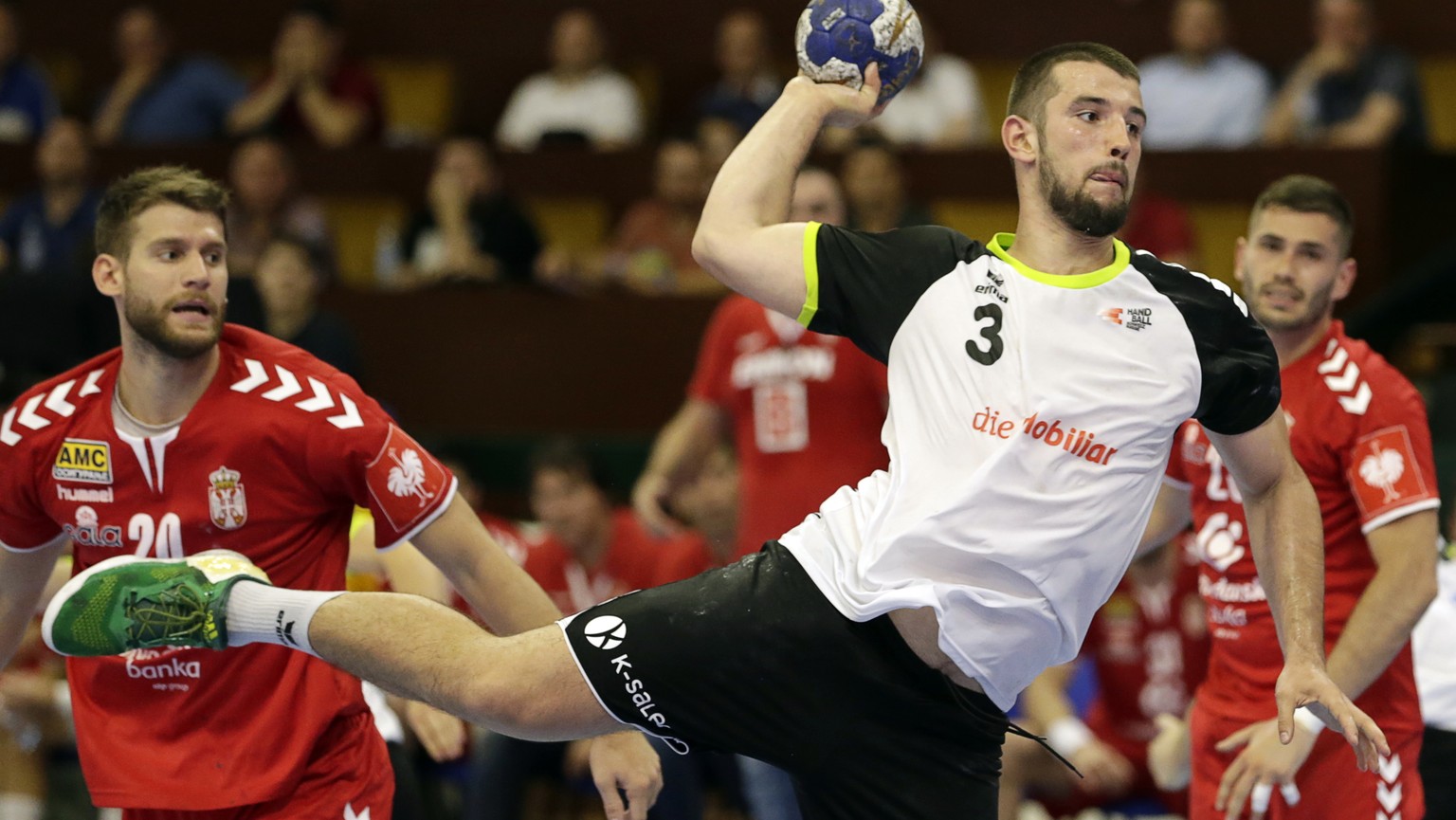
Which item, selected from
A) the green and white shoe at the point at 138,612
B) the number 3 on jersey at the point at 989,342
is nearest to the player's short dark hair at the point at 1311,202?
the number 3 on jersey at the point at 989,342

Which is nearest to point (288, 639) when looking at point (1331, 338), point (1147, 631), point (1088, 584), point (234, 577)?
point (234, 577)

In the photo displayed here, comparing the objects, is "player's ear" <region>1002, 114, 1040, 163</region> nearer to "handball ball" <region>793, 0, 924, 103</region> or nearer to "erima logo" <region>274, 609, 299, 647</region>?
"handball ball" <region>793, 0, 924, 103</region>

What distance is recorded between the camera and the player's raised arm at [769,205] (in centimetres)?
450

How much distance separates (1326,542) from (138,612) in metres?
3.48

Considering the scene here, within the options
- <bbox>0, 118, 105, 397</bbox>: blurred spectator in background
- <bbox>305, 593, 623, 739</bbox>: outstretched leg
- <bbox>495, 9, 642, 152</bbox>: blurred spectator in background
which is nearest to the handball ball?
<bbox>305, 593, 623, 739</bbox>: outstretched leg

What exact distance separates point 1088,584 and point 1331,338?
5.37 ft

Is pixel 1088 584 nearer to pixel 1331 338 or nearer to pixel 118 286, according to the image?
pixel 1331 338

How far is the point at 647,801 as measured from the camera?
189 inches

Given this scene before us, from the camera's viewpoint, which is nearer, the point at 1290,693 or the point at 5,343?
the point at 1290,693

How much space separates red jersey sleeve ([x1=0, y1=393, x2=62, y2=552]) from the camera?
4.99m

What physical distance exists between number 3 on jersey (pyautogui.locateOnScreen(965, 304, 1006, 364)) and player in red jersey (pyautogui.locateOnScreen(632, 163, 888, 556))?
2692 mm

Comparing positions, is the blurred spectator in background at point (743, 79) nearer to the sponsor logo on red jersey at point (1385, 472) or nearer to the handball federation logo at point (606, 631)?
the sponsor logo on red jersey at point (1385, 472)

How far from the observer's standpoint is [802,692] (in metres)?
4.41

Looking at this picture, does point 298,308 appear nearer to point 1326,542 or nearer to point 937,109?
point 937,109
